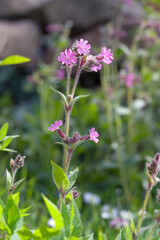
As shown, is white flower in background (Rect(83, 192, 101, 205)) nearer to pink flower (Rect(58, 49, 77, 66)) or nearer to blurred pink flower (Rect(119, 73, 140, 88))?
blurred pink flower (Rect(119, 73, 140, 88))

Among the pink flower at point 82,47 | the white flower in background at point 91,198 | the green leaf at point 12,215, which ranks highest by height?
the pink flower at point 82,47

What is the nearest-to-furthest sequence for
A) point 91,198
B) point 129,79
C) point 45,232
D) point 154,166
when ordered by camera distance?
1. point 45,232
2. point 154,166
3. point 129,79
4. point 91,198

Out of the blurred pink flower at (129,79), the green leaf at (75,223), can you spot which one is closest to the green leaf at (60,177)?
the green leaf at (75,223)

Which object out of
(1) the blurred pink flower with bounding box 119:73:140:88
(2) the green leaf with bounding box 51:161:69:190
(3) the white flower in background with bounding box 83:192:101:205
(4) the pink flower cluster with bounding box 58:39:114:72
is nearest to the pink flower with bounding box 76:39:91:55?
(4) the pink flower cluster with bounding box 58:39:114:72

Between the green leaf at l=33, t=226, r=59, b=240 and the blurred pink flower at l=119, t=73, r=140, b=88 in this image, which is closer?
the green leaf at l=33, t=226, r=59, b=240

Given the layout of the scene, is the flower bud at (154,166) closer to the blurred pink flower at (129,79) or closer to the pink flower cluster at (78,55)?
the pink flower cluster at (78,55)

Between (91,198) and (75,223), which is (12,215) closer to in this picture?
(75,223)

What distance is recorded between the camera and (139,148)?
2967 millimetres

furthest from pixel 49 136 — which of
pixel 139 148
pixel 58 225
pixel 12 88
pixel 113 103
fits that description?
pixel 58 225

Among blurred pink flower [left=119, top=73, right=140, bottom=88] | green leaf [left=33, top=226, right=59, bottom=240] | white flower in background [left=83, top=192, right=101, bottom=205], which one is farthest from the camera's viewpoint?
white flower in background [left=83, top=192, right=101, bottom=205]

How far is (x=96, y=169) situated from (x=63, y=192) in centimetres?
177

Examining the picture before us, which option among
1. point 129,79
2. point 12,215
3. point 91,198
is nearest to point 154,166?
point 12,215

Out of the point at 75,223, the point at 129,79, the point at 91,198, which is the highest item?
the point at 129,79

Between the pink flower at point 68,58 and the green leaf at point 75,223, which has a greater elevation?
the pink flower at point 68,58
